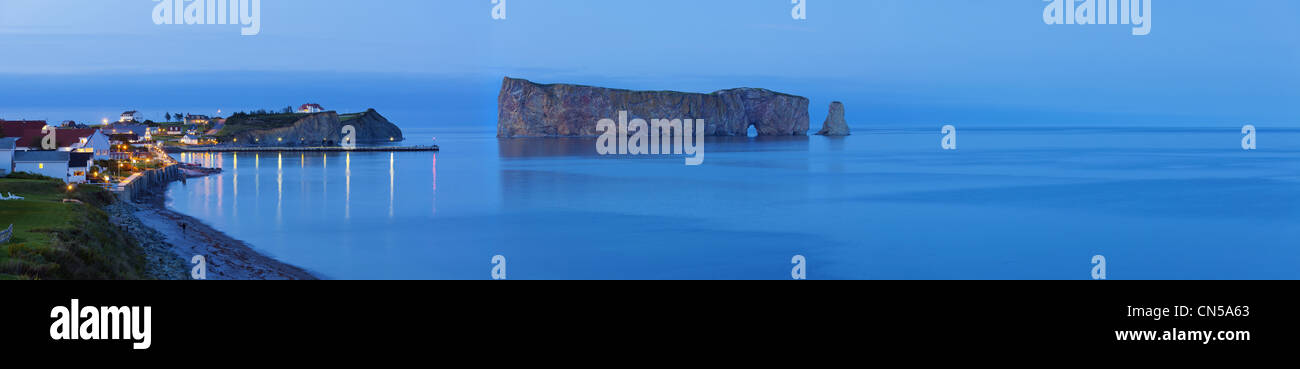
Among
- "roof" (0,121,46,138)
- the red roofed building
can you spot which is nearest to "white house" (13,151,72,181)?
the red roofed building

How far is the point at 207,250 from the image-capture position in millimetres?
25609

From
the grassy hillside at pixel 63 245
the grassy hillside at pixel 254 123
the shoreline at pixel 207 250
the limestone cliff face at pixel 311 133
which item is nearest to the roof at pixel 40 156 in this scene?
the shoreline at pixel 207 250

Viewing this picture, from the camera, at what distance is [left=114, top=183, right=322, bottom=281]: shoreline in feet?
69.2

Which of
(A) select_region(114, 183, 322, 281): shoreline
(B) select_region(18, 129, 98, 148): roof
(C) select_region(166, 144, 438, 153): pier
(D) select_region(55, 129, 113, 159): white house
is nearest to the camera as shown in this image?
(A) select_region(114, 183, 322, 281): shoreline

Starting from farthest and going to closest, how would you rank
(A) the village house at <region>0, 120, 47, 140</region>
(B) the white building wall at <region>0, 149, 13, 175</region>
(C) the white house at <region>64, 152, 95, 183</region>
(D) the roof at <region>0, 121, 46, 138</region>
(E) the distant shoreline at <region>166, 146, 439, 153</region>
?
(E) the distant shoreline at <region>166, 146, 439, 153</region> < (D) the roof at <region>0, 121, 46, 138</region> < (A) the village house at <region>0, 120, 47, 140</region> < (C) the white house at <region>64, 152, 95, 183</region> < (B) the white building wall at <region>0, 149, 13, 175</region>

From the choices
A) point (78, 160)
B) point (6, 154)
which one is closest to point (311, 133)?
point (78, 160)

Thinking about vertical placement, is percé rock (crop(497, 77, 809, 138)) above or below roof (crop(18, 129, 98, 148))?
above

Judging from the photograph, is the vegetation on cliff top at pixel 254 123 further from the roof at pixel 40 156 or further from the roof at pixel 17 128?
the roof at pixel 40 156

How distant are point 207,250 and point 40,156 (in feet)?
83.0

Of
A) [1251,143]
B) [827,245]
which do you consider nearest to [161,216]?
[827,245]

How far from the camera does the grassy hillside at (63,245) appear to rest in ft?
47.9

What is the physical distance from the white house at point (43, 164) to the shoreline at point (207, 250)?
465 inches

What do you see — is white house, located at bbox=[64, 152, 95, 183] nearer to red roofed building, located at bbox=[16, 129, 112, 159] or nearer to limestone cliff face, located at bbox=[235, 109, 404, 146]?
red roofed building, located at bbox=[16, 129, 112, 159]
